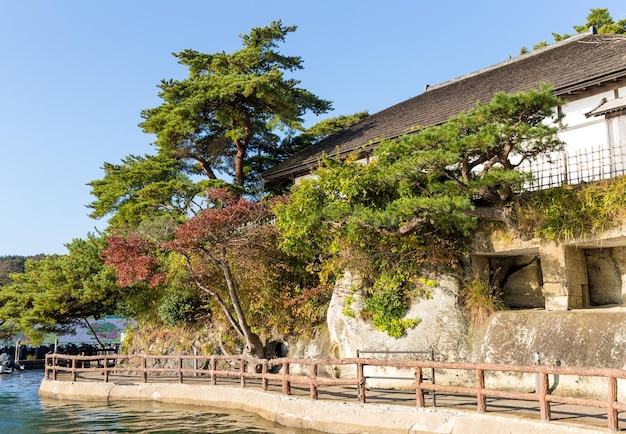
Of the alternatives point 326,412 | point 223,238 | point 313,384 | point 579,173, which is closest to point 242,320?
point 223,238

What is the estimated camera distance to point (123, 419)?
1602 centimetres

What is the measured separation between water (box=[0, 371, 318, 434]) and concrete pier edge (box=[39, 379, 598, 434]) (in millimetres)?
328

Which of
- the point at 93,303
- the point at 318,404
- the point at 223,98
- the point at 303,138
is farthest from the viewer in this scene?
the point at 303,138

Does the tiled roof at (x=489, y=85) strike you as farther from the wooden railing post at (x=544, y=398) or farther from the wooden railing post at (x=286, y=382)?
the wooden railing post at (x=544, y=398)

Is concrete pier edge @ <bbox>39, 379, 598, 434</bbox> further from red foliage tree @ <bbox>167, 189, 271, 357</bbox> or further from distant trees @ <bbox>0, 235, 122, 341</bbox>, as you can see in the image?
distant trees @ <bbox>0, 235, 122, 341</bbox>

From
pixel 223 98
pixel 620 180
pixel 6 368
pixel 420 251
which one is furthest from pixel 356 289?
pixel 6 368

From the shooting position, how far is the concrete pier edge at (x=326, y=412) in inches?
429

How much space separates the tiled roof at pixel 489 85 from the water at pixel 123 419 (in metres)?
9.37

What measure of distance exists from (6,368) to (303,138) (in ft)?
76.4

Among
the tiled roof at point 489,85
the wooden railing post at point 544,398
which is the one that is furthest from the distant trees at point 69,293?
the wooden railing post at point 544,398

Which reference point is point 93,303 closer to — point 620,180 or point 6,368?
point 6,368

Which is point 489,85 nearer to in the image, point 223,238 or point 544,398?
point 223,238

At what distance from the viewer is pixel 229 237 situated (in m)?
19.0

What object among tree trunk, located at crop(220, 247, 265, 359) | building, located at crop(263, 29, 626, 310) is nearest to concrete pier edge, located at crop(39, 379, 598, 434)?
tree trunk, located at crop(220, 247, 265, 359)
